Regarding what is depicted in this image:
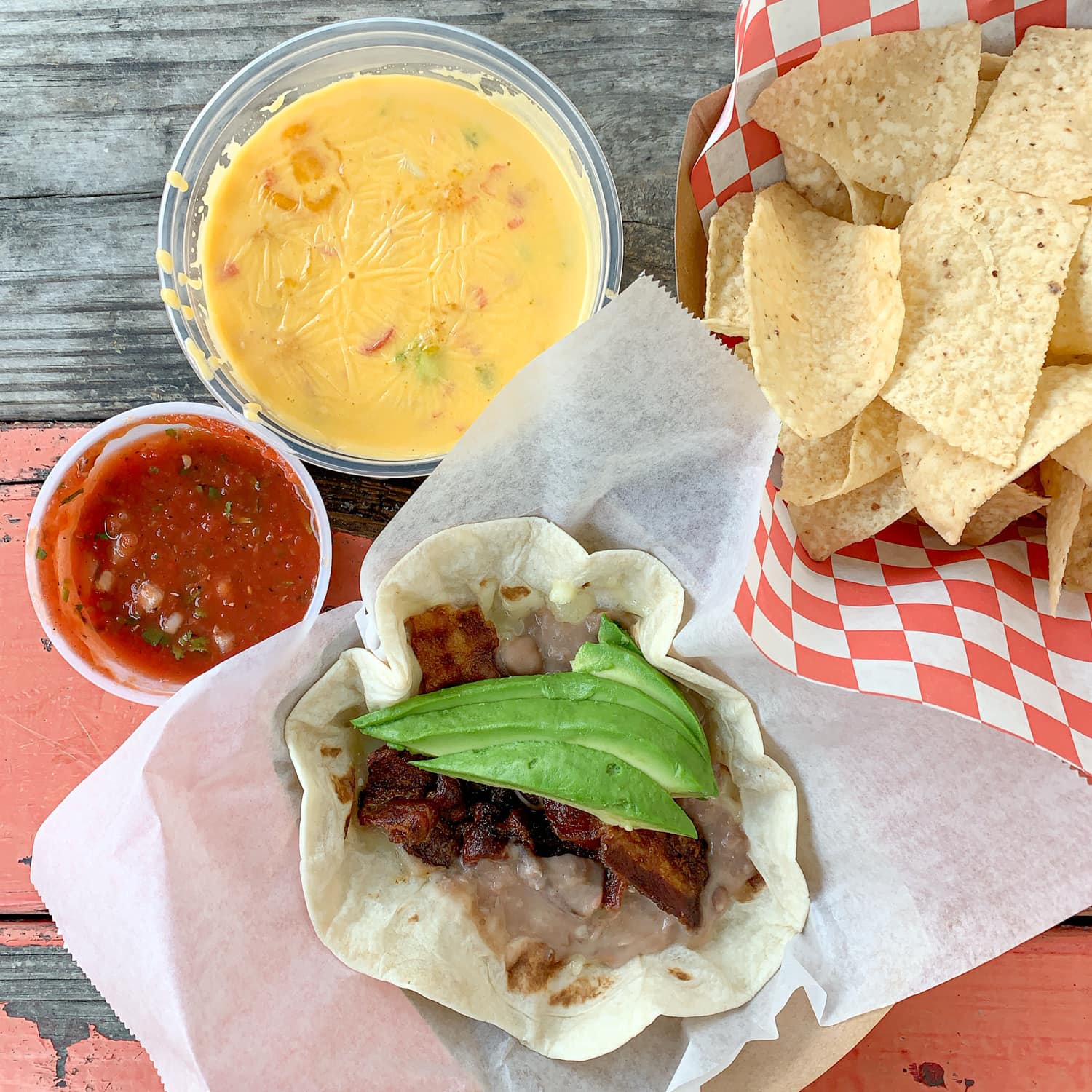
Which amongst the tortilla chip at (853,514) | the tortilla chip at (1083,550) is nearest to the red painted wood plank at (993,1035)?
the tortilla chip at (1083,550)

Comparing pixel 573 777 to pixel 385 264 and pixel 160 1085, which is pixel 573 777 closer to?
pixel 385 264

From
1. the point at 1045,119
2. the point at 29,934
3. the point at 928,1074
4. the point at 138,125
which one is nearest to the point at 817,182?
the point at 1045,119

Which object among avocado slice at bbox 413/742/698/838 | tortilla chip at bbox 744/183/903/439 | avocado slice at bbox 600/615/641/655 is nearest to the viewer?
tortilla chip at bbox 744/183/903/439

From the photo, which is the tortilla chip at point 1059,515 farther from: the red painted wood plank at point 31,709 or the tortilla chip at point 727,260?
the red painted wood plank at point 31,709

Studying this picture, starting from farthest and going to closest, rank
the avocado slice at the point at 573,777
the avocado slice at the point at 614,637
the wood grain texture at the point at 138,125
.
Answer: the wood grain texture at the point at 138,125 < the avocado slice at the point at 614,637 < the avocado slice at the point at 573,777

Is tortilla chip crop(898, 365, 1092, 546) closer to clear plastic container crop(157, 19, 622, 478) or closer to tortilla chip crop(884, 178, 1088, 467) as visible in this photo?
tortilla chip crop(884, 178, 1088, 467)

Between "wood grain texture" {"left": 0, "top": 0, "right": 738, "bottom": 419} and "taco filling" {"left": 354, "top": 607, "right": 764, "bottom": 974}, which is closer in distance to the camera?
"taco filling" {"left": 354, "top": 607, "right": 764, "bottom": 974}

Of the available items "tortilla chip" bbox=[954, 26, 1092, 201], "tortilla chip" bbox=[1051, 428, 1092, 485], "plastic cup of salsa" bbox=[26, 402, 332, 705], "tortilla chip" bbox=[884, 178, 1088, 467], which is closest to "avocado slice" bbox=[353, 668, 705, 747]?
"plastic cup of salsa" bbox=[26, 402, 332, 705]
